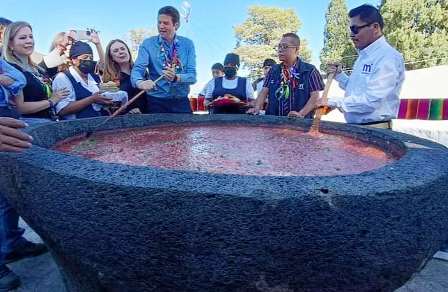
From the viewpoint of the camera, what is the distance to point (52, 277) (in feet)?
9.25

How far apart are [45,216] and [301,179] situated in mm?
956

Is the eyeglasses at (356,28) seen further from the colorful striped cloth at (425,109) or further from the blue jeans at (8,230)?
the colorful striped cloth at (425,109)

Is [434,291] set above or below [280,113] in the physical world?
below

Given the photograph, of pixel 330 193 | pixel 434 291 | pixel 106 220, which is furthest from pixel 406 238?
pixel 434 291

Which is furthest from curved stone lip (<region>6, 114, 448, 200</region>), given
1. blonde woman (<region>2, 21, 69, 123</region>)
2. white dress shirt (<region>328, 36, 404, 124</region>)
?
blonde woman (<region>2, 21, 69, 123</region>)

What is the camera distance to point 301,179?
1329mm

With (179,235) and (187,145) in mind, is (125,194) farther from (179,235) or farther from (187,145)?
(187,145)

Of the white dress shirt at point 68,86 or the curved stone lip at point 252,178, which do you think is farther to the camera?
the white dress shirt at point 68,86

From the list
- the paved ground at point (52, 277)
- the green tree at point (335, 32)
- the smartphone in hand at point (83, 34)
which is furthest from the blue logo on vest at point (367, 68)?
the green tree at point (335, 32)

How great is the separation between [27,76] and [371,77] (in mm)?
2940

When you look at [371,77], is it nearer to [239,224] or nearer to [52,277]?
[239,224]

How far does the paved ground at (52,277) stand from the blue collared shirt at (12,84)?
1.25 metres

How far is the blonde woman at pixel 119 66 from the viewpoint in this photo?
446 centimetres

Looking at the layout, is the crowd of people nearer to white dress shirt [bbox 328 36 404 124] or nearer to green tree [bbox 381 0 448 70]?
white dress shirt [bbox 328 36 404 124]
